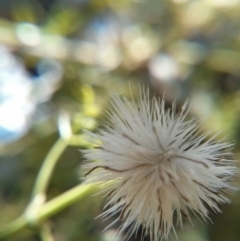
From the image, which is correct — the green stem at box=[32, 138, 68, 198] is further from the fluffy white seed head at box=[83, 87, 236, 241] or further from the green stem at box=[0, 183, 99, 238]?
the fluffy white seed head at box=[83, 87, 236, 241]

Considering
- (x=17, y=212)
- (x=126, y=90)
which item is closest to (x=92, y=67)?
(x=126, y=90)

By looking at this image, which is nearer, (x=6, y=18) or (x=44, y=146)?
(x=44, y=146)

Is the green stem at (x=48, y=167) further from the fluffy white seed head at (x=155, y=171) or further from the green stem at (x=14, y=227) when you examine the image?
the fluffy white seed head at (x=155, y=171)

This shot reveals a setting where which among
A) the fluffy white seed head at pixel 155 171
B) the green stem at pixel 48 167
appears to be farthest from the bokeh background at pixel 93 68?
the fluffy white seed head at pixel 155 171

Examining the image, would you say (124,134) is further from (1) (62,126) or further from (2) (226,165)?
(1) (62,126)

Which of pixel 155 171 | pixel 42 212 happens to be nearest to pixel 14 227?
pixel 42 212

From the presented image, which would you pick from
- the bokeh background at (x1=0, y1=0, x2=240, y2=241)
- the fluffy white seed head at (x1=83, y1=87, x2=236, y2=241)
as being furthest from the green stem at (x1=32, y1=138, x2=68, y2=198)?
the fluffy white seed head at (x1=83, y1=87, x2=236, y2=241)
